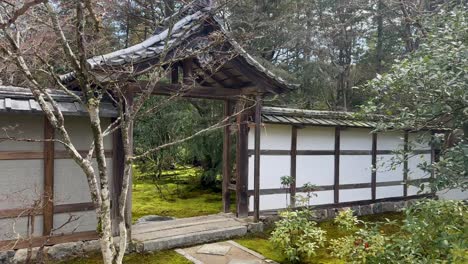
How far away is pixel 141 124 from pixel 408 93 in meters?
7.20

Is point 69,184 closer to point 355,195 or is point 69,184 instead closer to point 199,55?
point 199,55

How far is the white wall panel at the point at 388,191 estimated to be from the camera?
28.6ft

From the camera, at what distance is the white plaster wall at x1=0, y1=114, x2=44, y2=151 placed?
4.63m

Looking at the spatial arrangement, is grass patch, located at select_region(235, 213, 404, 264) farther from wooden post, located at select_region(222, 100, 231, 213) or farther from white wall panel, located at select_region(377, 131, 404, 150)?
white wall panel, located at select_region(377, 131, 404, 150)

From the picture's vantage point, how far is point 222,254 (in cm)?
543

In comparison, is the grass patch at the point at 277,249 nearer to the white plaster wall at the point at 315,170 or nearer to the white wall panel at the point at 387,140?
the white plaster wall at the point at 315,170

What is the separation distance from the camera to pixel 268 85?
6543 millimetres

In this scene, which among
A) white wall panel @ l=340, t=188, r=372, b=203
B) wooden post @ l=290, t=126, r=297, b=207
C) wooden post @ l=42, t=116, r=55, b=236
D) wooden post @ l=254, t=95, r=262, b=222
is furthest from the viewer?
white wall panel @ l=340, t=188, r=372, b=203

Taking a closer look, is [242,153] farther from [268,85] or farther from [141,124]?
[141,124]

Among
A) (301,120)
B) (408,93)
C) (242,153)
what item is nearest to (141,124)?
(242,153)

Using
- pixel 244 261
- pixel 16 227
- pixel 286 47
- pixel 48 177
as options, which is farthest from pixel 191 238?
pixel 286 47

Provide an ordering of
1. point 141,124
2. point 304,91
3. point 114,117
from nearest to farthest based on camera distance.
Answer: point 114,117
point 141,124
point 304,91

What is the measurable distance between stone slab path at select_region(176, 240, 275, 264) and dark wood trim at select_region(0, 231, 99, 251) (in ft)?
4.42

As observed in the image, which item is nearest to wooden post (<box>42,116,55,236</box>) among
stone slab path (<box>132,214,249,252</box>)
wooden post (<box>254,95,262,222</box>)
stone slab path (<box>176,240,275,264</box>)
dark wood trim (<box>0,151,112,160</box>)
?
dark wood trim (<box>0,151,112,160</box>)
